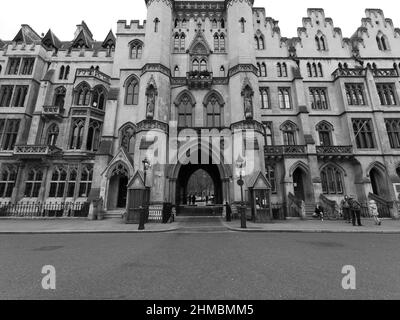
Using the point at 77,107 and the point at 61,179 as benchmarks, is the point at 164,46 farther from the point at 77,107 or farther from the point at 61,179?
the point at 61,179

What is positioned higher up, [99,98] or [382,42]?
[382,42]

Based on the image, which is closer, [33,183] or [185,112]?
[33,183]

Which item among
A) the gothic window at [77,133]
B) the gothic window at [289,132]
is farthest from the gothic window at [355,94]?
the gothic window at [77,133]

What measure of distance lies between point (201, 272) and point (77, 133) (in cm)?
2236

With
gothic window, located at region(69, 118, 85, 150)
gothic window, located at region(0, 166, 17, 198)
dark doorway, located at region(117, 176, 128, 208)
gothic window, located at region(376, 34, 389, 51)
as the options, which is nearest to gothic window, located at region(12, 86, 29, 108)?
gothic window, located at region(69, 118, 85, 150)

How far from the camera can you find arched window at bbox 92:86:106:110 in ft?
72.1

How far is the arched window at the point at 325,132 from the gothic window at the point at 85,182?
2575 cm

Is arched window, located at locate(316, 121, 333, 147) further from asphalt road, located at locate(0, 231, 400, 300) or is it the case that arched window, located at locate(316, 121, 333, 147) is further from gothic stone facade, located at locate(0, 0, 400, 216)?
asphalt road, located at locate(0, 231, 400, 300)

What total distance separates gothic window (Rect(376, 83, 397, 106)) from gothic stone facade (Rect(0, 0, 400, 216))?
0.41ft

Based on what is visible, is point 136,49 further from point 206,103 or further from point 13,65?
point 13,65

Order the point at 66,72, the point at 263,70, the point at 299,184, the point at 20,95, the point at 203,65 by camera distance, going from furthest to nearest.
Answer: the point at 66,72
the point at 263,70
the point at 203,65
the point at 20,95
the point at 299,184

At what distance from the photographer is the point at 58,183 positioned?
20469mm

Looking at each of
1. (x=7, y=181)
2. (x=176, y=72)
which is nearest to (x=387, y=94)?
(x=176, y=72)

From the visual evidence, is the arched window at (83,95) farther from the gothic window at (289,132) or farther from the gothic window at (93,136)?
the gothic window at (289,132)
